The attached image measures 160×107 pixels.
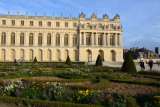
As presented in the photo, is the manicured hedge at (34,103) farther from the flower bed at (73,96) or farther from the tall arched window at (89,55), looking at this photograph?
the tall arched window at (89,55)

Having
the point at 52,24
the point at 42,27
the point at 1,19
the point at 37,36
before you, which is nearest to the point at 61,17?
the point at 52,24

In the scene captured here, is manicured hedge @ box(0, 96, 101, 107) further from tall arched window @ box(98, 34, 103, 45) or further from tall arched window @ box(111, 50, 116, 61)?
tall arched window @ box(111, 50, 116, 61)

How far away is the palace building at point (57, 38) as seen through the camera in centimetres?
4141

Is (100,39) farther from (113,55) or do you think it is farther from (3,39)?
(3,39)

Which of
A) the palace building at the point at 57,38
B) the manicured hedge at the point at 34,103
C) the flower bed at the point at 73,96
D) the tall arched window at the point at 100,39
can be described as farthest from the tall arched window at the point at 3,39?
the manicured hedge at the point at 34,103

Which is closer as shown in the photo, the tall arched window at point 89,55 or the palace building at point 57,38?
the palace building at point 57,38

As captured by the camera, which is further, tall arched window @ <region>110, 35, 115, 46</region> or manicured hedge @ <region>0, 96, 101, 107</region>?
tall arched window @ <region>110, 35, 115, 46</region>

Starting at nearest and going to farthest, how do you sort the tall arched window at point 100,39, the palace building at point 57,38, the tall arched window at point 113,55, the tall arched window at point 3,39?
the tall arched window at point 3,39 → the palace building at point 57,38 → the tall arched window at point 113,55 → the tall arched window at point 100,39

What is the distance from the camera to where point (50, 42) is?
42906mm

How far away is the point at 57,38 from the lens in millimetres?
43125

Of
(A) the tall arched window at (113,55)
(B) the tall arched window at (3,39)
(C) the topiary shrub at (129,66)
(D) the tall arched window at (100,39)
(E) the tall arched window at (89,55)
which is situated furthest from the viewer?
(D) the tall arched window at (100,39)

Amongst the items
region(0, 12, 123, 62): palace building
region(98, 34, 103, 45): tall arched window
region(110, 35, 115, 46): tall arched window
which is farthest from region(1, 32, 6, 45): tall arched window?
region(110, 35, 115, 46): tall arched window

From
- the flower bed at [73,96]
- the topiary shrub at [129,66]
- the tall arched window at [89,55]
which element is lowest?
the flower bed at [73,96]

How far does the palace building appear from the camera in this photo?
41.4 metres
